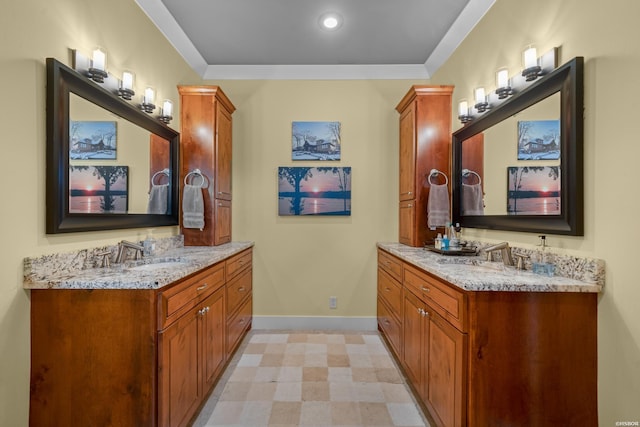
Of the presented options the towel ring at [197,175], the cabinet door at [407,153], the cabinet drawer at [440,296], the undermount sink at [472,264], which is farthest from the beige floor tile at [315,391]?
the towel ring at [197,175]

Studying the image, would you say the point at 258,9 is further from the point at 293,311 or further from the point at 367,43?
the point at 293,311

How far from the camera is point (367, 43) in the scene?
3.01 m

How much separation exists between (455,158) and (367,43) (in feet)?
4.52

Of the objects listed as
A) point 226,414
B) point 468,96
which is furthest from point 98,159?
point 468,96

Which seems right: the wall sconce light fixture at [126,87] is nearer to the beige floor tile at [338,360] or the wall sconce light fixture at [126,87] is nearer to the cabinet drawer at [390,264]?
the cabinet drawer at [390,264]

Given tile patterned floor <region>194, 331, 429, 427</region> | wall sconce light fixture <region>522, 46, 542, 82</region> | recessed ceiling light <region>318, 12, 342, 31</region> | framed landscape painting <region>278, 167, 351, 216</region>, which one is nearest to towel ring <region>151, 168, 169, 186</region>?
framed landscape painting <region>278, 167, 351, 216</region>

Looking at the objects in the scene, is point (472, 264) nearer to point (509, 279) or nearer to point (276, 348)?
point (509, 279)

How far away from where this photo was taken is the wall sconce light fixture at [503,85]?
2.08m

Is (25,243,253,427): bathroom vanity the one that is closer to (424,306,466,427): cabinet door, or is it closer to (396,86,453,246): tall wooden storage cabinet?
(424,306,466,427): cabinet door

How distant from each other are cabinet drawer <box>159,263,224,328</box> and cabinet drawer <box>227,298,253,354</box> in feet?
1.71

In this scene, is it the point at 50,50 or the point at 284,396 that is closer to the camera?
the point at 50,50

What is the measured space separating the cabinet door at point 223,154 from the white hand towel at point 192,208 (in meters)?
0.20

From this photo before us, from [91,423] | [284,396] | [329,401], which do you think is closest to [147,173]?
[91,423]

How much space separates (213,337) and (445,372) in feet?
4.89
